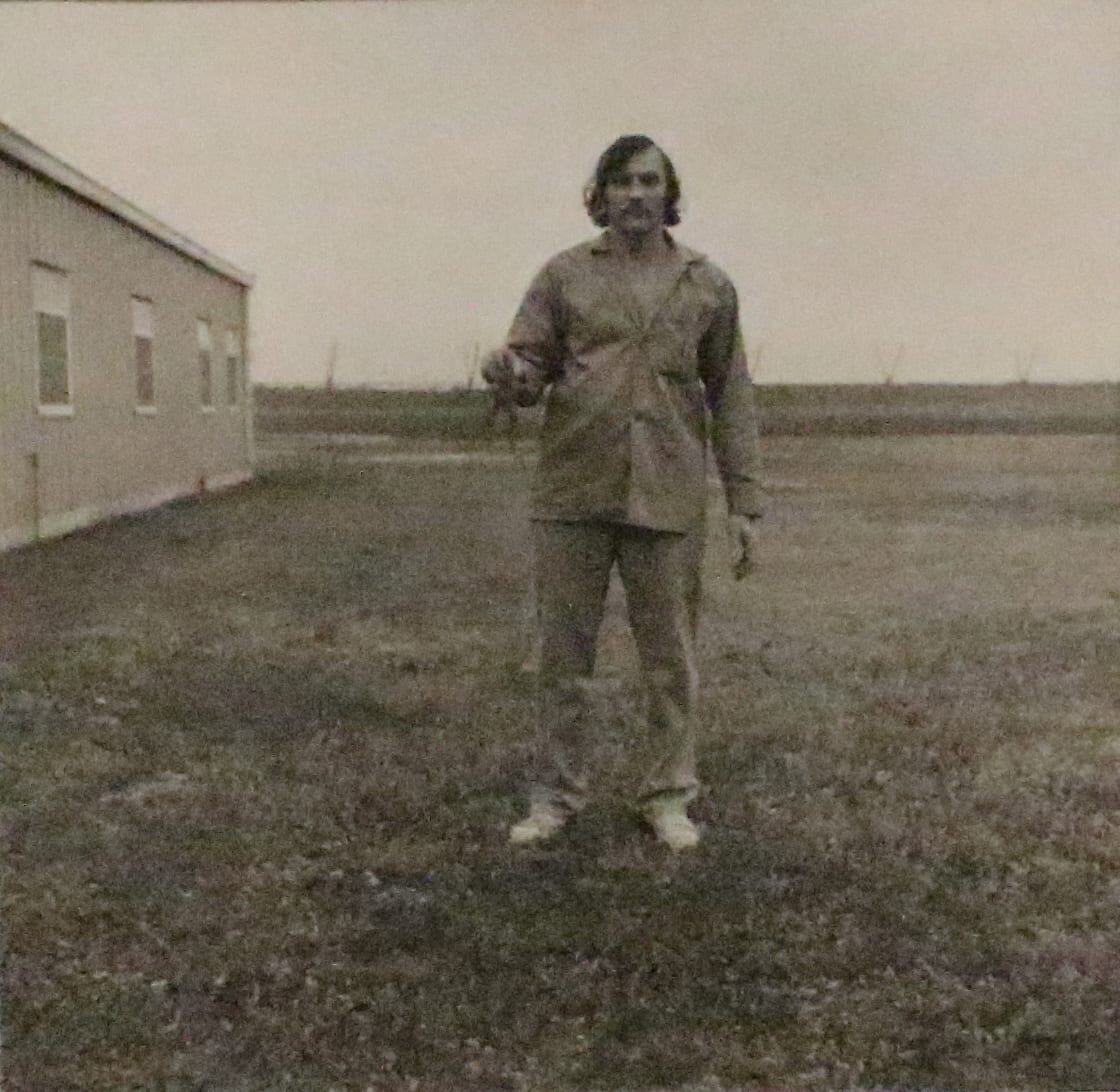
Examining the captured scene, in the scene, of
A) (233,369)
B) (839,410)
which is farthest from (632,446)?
(839,410)

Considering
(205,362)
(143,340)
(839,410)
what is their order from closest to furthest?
1. (143,340)
2. (205,362)
3. (839,410)

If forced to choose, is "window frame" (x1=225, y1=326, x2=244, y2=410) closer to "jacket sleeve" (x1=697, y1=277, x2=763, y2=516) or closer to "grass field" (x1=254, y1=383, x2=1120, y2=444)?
"grass field" (x1=254, y1=383, x2=1120, y2=444)

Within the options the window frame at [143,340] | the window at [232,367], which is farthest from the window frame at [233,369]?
the window frame at [143,340]

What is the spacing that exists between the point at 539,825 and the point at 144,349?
1455cm

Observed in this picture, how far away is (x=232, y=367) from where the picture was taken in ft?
80.1

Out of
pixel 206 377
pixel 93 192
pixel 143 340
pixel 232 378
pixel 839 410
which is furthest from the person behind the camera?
pixel 839 410

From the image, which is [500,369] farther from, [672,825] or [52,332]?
[52,332]

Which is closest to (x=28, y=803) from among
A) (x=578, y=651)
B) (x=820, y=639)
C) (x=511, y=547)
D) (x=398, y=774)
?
(x=398, y=774)

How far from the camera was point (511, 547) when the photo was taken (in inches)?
496

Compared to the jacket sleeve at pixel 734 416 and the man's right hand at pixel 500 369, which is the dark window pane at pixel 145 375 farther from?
the man's right hand at pixel 500 369

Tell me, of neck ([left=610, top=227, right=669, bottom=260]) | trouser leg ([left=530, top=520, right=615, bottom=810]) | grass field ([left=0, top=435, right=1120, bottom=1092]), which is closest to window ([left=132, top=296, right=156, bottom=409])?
grass field ([left=0, top=435, right=1120, bottom=1092])

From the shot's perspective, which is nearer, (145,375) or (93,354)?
(93,354)

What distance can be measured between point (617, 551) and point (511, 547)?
8334mm

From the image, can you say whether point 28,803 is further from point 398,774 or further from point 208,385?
point 208,385
